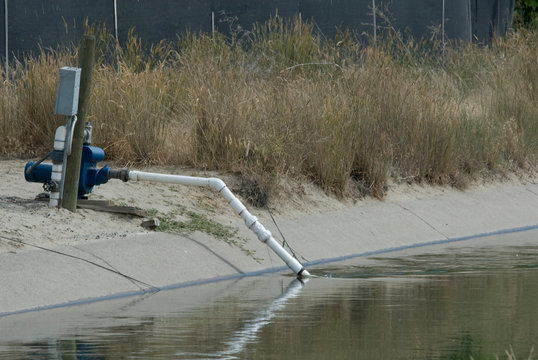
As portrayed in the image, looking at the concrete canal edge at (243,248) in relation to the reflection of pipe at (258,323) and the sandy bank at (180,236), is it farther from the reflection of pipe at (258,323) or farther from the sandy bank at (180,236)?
the reflection of pipe at (258,323)

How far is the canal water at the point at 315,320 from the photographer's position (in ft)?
23.0

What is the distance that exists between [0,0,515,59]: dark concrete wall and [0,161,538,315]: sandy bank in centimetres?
495

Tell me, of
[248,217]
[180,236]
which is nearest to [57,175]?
[180,236]

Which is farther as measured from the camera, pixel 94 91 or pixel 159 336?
pixel 94 91

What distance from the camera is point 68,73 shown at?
10547 mm

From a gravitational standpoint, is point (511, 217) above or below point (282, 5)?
below

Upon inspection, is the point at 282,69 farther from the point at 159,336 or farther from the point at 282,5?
the point at 159,336

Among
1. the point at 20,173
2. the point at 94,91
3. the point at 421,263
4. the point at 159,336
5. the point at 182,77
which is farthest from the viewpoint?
the point at 182,77

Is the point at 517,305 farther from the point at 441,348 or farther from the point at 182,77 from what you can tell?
the point at 182,77

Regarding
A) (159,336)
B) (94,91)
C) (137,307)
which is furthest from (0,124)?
(159,336)

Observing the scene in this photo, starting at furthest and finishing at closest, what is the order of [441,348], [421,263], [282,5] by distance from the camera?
1. [282,5]
2. [421,263]
3. [441,348]

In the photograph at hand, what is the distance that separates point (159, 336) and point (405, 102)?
8572mm

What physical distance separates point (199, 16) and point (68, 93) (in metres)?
9.31

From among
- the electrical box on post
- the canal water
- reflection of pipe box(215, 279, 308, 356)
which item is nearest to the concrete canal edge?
the canal water
